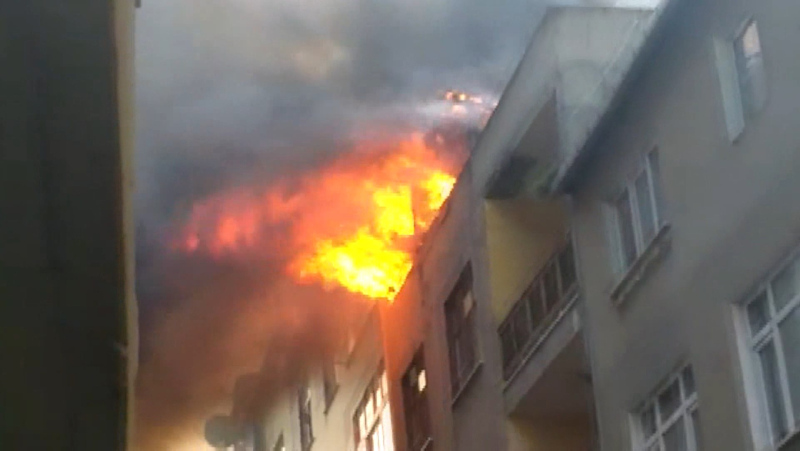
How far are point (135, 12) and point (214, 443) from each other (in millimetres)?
42287

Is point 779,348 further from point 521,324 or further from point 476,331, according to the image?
point 476,331

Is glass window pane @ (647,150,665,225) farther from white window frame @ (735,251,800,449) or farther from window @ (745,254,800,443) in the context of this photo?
window @ (745,254,800,443)

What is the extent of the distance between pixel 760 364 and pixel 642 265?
9.74 ft

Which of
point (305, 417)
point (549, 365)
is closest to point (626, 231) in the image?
point (549, 365)

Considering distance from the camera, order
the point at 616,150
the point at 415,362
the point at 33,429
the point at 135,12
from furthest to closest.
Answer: the point at 415,362 → the point at 616,150 → the point at 33,429 → the point at 135,12

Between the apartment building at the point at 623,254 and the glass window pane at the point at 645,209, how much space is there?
29 millimetres

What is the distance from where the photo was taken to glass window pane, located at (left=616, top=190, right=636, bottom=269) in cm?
1741

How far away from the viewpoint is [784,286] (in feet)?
43.5

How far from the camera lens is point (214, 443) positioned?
45969mm

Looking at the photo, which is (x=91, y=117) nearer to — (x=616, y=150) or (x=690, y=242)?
(x=690, y=242)

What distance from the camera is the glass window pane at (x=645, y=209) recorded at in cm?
1675

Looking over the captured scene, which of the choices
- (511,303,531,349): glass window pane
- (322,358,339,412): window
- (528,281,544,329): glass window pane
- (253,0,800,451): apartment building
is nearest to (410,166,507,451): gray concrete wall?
(253,0,800,451): apartment building

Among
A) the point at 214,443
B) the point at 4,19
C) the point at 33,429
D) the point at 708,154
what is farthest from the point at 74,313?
the point at 214,443

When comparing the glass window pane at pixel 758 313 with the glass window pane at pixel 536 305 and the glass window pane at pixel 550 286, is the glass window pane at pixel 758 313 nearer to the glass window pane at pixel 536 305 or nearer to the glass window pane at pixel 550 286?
the glass window pane at pixel 550 286
